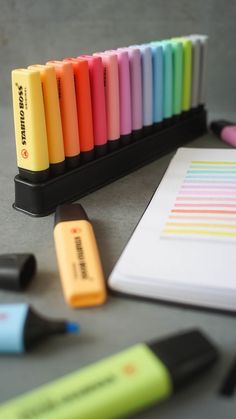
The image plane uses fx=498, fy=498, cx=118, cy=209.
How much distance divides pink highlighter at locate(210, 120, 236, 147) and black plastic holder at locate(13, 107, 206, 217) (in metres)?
0.02

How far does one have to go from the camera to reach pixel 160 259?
1.30 feet

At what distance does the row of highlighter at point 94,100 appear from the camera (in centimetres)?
47

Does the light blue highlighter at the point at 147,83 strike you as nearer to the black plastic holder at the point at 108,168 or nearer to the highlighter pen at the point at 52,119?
the black plastic holder at the point at 108,168

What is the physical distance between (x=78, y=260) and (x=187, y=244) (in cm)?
9

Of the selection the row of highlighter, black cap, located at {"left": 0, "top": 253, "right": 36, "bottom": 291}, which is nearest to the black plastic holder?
the row of highlighter

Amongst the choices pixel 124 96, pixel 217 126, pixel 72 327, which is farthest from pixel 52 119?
pixel 217 126

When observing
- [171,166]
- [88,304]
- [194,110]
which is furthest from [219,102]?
[88,304]

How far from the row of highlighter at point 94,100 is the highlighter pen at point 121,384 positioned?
25 cm

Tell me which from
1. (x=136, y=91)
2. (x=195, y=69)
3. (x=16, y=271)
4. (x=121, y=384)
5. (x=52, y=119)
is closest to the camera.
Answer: (x=121, y=384)

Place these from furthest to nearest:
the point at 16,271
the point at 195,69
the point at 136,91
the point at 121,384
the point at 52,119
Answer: the point at 195,69, the point at 136,91, the point at 52,119, the point at 16,271, the point at 121,384

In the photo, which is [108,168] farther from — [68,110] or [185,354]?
[185,354]

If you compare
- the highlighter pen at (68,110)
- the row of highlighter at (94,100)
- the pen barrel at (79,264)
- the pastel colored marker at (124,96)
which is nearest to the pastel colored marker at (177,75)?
the row of highlighter at (94,100)

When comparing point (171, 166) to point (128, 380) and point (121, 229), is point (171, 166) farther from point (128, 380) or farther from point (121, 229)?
point (128, 380)

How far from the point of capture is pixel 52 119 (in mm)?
486
